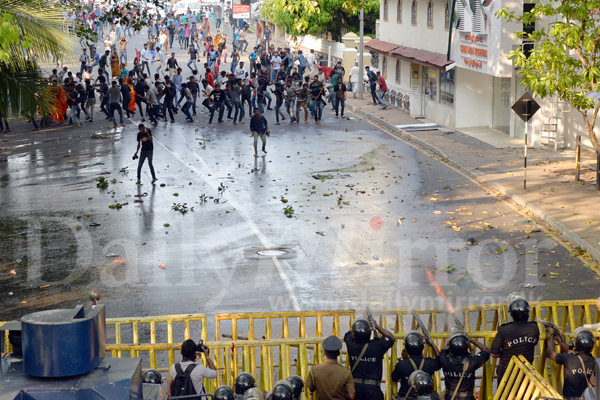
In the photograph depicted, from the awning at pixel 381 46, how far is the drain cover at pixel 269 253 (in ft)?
75.5

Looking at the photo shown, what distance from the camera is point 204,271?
13.0 meters

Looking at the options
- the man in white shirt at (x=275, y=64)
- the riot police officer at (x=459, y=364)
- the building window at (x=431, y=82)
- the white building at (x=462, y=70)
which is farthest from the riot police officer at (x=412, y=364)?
the man in white shirt at (x=275, y=64)

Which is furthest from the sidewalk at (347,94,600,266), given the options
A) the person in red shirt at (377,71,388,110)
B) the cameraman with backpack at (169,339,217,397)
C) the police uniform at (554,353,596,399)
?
the cameraman with backpack at (169,339,217,397)

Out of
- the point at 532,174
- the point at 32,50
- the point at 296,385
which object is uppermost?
the point at 32,50

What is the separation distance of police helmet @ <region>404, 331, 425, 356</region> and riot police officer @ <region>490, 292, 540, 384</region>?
1032mm

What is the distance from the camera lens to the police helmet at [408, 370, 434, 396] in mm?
6289

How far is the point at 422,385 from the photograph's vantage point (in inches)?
247

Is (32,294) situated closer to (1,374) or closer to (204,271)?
(204,271)

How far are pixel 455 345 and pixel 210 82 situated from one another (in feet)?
99.2

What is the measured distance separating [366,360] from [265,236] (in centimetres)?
827

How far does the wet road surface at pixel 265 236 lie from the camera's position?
1191 cm

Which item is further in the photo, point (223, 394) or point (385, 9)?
point (385, 9)

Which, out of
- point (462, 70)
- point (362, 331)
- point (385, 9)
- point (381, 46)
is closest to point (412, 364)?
point (362, 331)

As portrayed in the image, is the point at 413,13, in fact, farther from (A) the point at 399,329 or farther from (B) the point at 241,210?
(A) the point at 399,329
